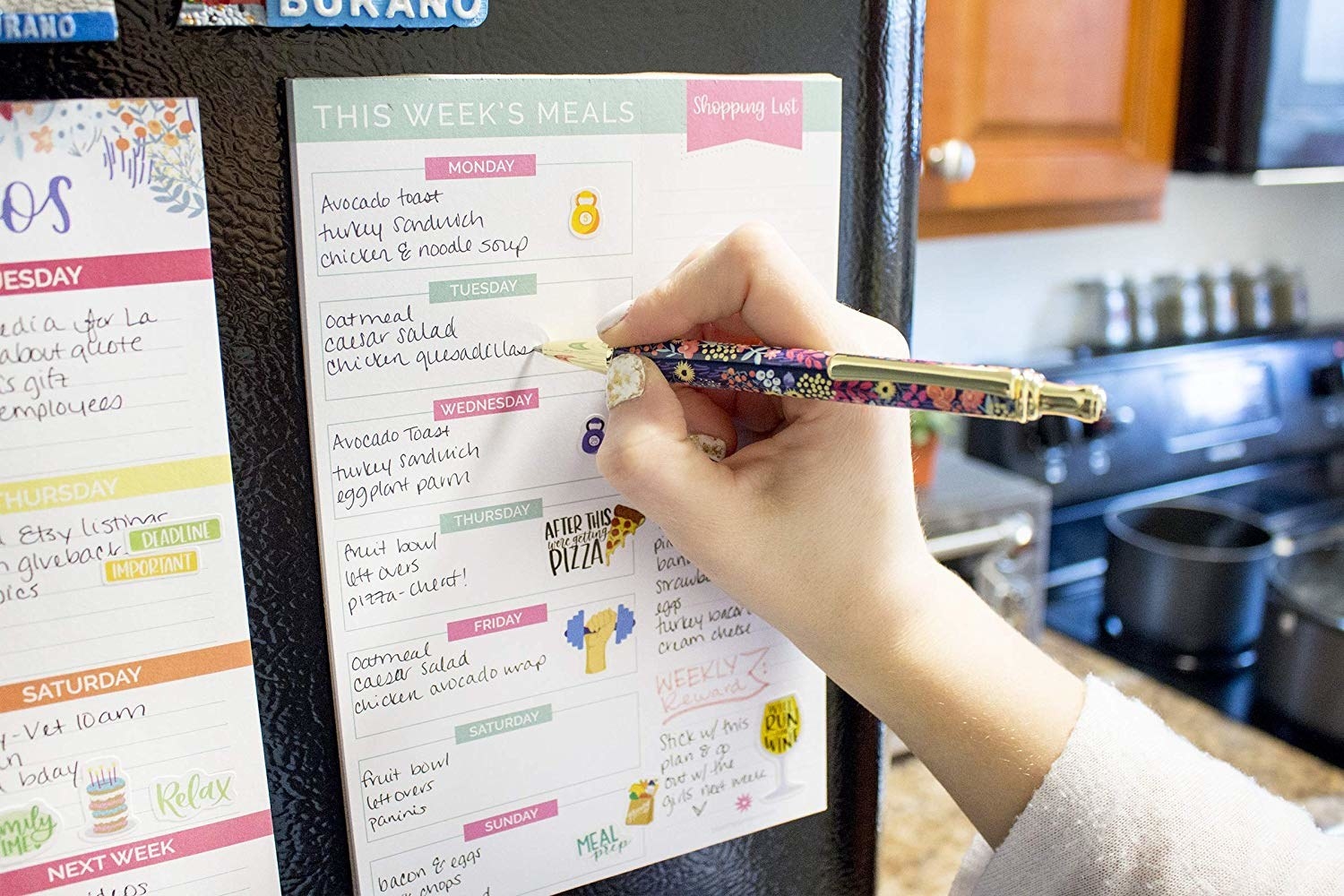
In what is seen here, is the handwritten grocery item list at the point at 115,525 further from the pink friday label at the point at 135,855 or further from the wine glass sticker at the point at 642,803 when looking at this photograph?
the wine glass sticker at the point at 642,803

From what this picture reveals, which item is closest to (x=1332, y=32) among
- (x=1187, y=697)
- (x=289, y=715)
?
(x=1187, y=697)

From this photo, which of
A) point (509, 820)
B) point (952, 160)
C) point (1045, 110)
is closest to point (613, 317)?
point (509, 820)

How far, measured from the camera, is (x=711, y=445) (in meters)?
0.57

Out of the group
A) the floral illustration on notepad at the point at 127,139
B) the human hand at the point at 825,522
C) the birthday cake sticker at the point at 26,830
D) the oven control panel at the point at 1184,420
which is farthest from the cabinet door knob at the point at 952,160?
the birthday cake sticker at the point at 26,830

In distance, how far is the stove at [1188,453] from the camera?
1.73 m

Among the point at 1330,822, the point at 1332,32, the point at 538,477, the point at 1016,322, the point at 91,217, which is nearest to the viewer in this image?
the point at 91,217

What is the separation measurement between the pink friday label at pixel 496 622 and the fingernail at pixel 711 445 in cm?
11

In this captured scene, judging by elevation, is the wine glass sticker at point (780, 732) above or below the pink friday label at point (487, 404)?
below

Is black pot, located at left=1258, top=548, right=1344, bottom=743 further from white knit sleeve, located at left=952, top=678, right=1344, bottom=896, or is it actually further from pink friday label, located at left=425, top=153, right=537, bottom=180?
pink friday label, located at left=425, top=153, right=537, bottom=180

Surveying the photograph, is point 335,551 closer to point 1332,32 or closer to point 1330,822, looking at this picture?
point 1330,822

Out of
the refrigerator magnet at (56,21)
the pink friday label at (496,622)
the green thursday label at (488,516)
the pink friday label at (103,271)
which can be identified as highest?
the refrigerator magnet at (56,21)

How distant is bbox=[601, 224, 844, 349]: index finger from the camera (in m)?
0.50

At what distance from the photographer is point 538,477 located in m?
0.53

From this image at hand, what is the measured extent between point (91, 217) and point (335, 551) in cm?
17
